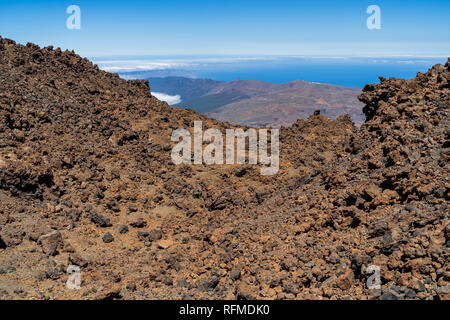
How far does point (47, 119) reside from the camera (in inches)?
522

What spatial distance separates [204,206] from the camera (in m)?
12.4

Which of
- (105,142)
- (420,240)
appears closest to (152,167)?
(105,142)

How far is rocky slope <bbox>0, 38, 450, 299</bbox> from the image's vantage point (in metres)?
6.63

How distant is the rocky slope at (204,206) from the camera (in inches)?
261
